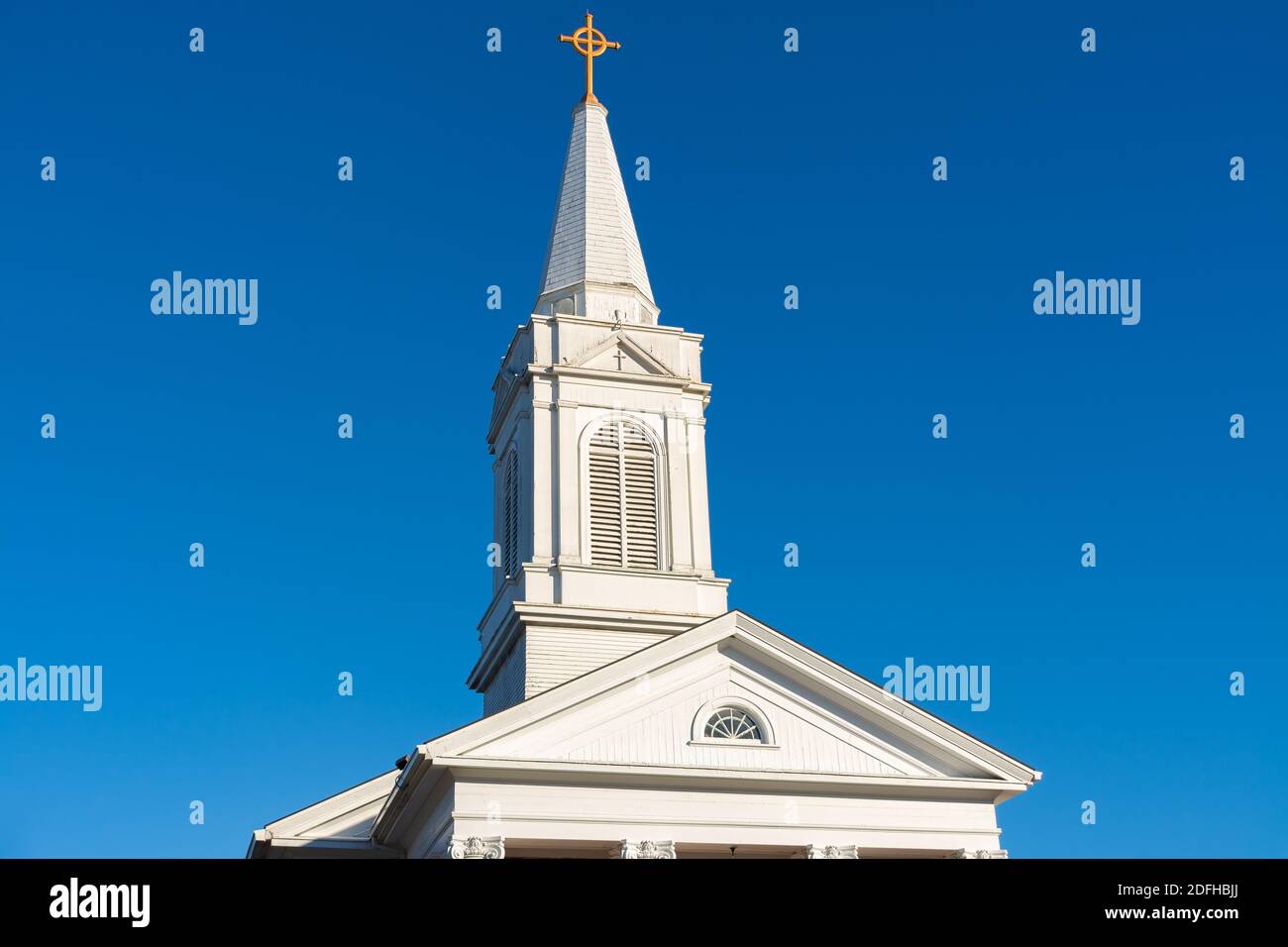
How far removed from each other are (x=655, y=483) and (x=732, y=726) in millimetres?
8533

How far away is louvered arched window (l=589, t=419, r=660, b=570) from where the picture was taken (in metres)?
33.5

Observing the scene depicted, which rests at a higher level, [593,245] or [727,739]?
[593,245]

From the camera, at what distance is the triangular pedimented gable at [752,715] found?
2628 centimetres

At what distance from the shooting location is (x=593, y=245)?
37.8 metres

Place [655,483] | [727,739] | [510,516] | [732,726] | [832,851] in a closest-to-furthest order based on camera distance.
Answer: [832,851] < [727,739] < [732,726] < [655,483] < [510,516]

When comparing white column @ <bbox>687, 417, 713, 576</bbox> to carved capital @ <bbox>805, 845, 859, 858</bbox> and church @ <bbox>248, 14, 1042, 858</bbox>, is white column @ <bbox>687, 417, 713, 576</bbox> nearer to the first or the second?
church @ <bbox>248, 14, 1042, 858</bbox>

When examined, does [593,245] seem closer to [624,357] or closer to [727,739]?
[624,357]

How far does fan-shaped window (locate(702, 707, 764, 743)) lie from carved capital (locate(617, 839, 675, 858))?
2321 mm

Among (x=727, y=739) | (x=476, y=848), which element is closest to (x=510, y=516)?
(x=727, y=739)

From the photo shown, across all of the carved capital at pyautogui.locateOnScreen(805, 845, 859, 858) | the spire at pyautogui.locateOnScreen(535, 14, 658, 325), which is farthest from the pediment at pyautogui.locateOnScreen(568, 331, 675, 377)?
the carved capital at pyautogui.locateOnScreen(805, 845, 859, 858)
